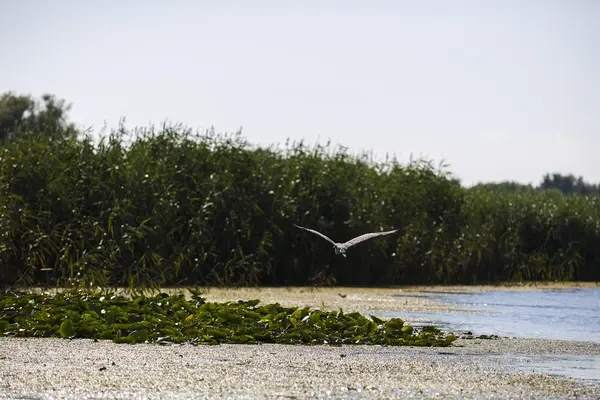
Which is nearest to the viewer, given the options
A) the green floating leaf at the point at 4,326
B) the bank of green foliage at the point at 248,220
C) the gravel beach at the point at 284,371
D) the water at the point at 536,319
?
the gravel beach at the point at 284,371

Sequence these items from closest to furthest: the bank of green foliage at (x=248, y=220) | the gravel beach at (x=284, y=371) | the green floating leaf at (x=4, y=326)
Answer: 1. the gravel beach at (x=284, y=371)
2. the green floating leaf at (x=4, y=326)
3. the bank of green foliage at (x=248, y=220)

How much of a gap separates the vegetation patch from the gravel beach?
28 cm

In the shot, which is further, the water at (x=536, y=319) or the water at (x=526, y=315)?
the water at (x=526, y=315)

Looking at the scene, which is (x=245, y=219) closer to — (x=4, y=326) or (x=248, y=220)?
(x=248, y=220)

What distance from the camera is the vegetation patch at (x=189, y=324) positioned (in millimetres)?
9977

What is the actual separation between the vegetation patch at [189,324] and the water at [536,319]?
1.28 metres

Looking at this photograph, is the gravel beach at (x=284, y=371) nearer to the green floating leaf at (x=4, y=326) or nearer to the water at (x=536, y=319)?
the water at (x=536, y=319)

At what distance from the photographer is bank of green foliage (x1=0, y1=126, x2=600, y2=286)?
1545 centimetres

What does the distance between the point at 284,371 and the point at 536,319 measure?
21.3 ft

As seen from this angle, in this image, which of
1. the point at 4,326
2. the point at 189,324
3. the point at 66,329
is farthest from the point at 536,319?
the point at 4,326

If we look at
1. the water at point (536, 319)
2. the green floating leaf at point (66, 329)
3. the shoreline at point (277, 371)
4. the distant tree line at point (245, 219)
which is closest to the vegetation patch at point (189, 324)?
the green floating leaf at point (66, 329)

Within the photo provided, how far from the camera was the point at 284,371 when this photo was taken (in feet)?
26.2

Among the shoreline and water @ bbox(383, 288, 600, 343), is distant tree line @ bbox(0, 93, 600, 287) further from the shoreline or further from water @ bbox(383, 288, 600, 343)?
the shoreline

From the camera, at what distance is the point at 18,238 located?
15.2 meters
